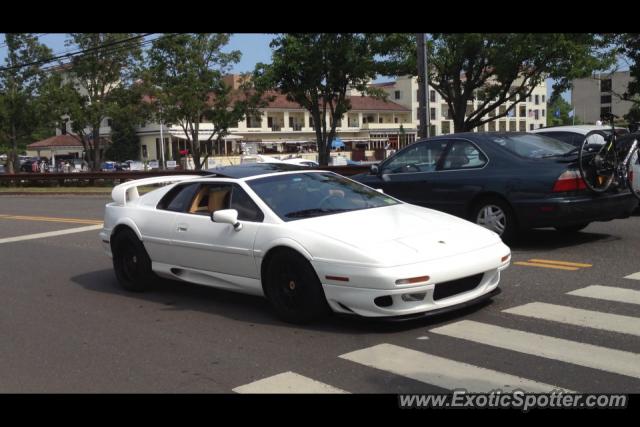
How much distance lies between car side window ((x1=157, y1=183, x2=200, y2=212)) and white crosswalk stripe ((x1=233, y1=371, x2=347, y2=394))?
3.11 metres

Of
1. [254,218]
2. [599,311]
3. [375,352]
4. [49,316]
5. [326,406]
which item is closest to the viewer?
[326,406]

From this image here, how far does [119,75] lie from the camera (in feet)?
137

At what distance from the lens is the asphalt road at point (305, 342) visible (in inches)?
185

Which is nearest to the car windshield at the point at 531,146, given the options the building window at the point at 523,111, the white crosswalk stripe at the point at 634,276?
→ the white crosswalk stripe at the point at 634,276

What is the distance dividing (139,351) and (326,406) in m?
2.03

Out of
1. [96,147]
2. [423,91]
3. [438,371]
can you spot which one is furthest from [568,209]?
[96,147]

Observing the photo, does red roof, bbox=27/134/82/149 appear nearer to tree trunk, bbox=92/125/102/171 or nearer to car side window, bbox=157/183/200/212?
tree trunk, bbox=92/125/102/171

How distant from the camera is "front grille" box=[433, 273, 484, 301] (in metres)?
5.68

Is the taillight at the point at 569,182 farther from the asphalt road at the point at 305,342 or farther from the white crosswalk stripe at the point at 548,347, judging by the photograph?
the white crosswalk stripe at the point at 548,347

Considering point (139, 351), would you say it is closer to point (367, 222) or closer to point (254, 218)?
point (254, 218)

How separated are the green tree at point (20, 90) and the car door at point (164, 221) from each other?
35867mm

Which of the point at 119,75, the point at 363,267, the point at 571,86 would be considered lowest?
the point at 363,267

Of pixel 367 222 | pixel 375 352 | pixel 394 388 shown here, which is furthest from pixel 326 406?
pixel 367 222

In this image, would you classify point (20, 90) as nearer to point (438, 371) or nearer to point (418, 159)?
point (418, 159)
